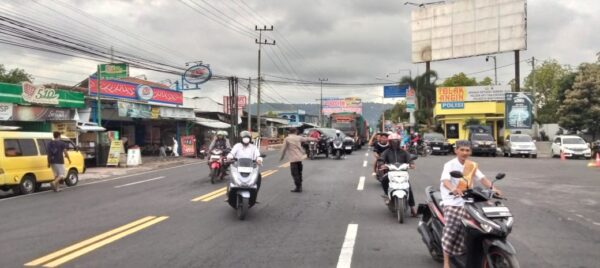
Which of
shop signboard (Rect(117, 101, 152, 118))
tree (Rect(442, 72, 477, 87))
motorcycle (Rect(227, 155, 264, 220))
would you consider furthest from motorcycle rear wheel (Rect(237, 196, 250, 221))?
tree (Rect(442, 72, 477, 87))

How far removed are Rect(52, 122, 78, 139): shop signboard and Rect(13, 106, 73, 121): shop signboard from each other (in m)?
0.30

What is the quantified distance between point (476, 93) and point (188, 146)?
26.1 metres

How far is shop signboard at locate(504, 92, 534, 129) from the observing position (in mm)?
40500

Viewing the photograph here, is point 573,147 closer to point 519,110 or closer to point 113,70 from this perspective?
point 519,110

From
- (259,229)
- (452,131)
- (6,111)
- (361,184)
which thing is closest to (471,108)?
(452,131)

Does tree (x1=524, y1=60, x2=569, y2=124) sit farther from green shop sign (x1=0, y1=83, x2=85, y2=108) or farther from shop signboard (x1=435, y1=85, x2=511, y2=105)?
green shop sign (x1=0, y1=83, x2=85, y2=108)

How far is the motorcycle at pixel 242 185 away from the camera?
938 cm

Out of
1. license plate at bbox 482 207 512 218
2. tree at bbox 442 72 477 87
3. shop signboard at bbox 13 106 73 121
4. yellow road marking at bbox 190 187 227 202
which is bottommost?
yellow road marking at bbox 190 187 227 202

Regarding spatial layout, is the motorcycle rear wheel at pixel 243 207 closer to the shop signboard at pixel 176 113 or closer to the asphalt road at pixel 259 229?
the asphalt road at pixel 259 229

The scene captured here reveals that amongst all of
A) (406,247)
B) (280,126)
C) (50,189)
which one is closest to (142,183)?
(50,189)

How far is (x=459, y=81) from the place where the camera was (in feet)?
Answer: 249

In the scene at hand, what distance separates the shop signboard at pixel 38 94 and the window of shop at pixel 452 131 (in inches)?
1306

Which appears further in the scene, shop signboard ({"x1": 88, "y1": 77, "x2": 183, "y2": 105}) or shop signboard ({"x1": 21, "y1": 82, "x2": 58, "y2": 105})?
shop signboard ({"x1": 88, "y1": 77, "x2": 183, "y2": 105})

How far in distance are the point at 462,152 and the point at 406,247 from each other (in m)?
1.99
